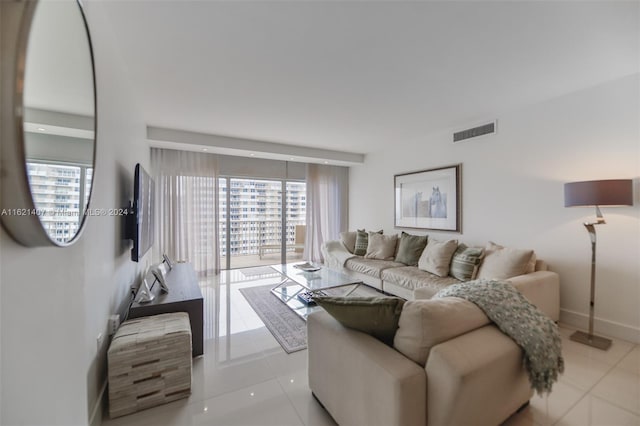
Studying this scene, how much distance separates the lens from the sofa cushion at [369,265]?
392 cm

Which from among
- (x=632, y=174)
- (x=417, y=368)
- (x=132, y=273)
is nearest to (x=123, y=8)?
(x=132, y=273)

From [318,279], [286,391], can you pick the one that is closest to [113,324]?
[286,391]

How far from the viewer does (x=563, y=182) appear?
2.85m

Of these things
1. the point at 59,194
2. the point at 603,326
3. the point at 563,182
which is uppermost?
the point at 563,182

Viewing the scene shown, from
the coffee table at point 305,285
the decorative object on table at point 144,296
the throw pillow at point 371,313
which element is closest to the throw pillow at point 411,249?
the coffee table at point 305,285

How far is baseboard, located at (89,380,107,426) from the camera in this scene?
1521mm

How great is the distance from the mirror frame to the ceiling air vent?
13.4 feet

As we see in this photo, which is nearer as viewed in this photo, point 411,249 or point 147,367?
point 147,367

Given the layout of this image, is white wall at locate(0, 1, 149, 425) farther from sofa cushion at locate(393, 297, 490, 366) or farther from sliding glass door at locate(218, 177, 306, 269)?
sliding glass door at locate(218, 177, 306, 269)

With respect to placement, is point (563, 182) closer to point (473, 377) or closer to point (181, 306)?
point (473, 377)

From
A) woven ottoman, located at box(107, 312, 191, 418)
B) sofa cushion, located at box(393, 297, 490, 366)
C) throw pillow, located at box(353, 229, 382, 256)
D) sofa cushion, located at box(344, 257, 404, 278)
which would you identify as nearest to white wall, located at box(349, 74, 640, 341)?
sofa cushion, located at box(344, 257, 404, 278)

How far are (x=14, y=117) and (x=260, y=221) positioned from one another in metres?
5.16

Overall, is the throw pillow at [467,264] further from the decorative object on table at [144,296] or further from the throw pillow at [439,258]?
the decorative object on table at [144,296]

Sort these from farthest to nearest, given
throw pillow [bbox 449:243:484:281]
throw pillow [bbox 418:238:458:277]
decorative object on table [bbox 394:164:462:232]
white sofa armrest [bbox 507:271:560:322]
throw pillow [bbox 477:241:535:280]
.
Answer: decorative object on table [bbox 394:164:462:232] → throw pillow [bbox 418:238:458:277] → throw pillow [bbox 449:243:484:281] → throw pillow [bbox 477:241:535:280] → white sofa armrest [bbox 507:271:560:322]
